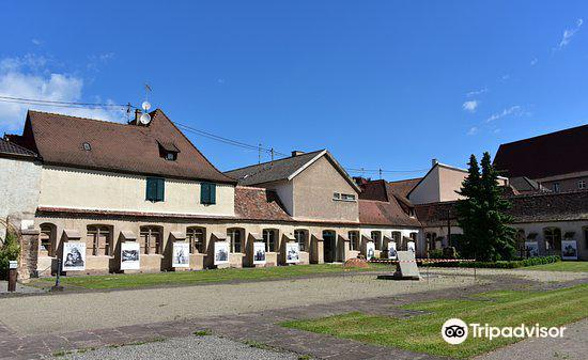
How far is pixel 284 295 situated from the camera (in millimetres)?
15664

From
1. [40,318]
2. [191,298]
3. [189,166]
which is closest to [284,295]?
[191,298]

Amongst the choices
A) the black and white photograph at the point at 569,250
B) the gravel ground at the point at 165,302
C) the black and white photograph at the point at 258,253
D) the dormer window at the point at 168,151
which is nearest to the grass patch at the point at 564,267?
the black and white photograph at the point at 569,250

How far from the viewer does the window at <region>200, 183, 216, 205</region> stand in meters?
32.8

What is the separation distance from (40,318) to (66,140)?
20042 millimetres

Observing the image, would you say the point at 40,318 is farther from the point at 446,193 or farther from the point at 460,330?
the point at 446,193

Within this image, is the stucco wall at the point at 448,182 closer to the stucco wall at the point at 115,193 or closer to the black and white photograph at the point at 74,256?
the stucco wall at the point at 115,193

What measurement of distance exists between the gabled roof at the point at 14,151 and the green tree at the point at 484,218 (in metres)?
28.4

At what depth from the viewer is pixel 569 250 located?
3753 cm

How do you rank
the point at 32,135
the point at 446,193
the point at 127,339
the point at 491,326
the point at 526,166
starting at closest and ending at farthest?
the point at 127,339 < the point at 491,326 < the point at 32,135 < the point at 446,193 < the point at 526,166

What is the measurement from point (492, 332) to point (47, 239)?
24.3 m

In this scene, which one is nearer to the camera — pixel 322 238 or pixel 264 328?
pixel 264 328

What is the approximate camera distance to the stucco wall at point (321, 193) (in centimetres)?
3841

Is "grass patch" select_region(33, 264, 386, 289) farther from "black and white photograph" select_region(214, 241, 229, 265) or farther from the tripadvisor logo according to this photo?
the tripadvisor logo

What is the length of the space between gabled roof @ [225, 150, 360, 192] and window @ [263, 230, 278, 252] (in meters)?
4.46
